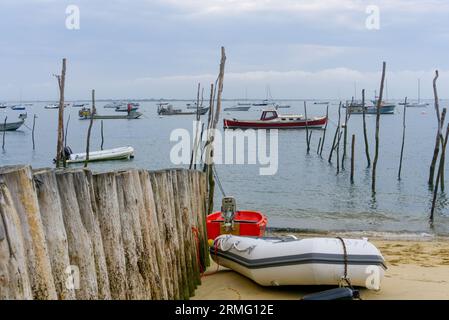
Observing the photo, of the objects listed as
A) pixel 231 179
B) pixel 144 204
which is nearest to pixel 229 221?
pixel 144 204

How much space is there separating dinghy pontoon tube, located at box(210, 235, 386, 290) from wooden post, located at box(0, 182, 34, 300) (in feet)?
14.8

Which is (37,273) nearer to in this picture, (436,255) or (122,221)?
(122,221)

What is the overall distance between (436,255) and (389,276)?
12.4 feet

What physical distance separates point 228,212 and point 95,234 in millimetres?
6034

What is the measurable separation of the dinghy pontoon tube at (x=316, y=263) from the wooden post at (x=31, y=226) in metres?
4.21

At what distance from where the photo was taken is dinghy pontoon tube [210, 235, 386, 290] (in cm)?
782

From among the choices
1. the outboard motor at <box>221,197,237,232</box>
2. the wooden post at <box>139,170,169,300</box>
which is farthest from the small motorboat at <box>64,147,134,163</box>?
the wooden post at <box>139,170,169,300</box>

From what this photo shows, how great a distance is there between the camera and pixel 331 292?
6367 millimetres

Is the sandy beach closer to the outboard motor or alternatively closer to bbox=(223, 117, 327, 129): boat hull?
the outboard motor

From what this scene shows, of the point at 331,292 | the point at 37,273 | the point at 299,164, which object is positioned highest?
the point at 37,273

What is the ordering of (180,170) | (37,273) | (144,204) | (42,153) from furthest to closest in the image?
(42,153) < (180,170) < (144,204) < (37,273)

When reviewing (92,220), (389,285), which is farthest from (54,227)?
(389,285)

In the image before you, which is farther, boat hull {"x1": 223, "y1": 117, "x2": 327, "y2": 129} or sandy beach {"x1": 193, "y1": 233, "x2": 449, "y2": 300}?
boat hull {"x1": 223, "y1": 117, "x2": 327, "y2": 129}

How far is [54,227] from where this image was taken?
471cm
